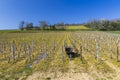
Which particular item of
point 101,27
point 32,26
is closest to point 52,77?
point 101,27

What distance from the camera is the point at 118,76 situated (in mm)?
8336

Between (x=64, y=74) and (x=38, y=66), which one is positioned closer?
(x=64, y=74)

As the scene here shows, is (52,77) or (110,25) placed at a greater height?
(110,25)

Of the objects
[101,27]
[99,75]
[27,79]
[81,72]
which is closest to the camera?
[27,79]

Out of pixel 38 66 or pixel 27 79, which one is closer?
pixel 27 79

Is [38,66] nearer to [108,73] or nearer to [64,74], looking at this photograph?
[64,74]

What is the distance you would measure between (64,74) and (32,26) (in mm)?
98995

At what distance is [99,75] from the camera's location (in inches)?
337

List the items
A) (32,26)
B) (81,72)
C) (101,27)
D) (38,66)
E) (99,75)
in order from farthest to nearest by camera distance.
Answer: (32,26)
(101,27)
(38,66)
(81,72)
(99,75)

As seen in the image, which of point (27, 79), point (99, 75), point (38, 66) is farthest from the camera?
point (38, 66)

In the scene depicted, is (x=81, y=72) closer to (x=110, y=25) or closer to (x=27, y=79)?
(x=27, y=79)

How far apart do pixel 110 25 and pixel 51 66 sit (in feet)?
273

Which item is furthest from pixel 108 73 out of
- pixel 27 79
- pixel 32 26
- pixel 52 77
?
pixel 32 26

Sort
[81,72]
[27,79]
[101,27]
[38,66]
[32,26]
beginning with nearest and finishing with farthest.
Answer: [27,79]
[81,72]
[38,66]
[101,27]
[32,26]
